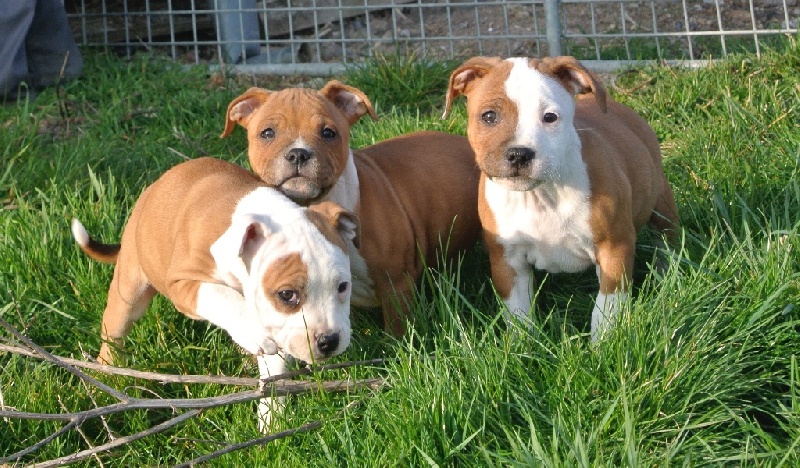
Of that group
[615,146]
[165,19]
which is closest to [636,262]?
[615,146]

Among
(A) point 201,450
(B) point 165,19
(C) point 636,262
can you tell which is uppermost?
(B) point 165,19

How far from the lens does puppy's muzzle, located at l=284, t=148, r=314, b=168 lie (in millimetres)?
4777

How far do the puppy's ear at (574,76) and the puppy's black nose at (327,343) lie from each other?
1.49 meters

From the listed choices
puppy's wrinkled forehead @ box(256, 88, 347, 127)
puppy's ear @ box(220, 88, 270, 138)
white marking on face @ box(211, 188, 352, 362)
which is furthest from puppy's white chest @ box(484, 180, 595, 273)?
puppy's ear @ box(220, 88, 270, 138)

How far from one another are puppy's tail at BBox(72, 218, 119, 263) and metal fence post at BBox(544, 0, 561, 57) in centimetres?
377

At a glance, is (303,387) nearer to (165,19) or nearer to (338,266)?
(338,266)

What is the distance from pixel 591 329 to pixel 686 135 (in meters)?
2.06

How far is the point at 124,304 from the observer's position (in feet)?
16.4

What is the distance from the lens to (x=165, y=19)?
913 cm

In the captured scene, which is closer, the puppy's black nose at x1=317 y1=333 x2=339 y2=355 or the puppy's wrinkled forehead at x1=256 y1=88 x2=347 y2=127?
the puppy's black nose at x1=317 y1=333 x2=339 y2=355

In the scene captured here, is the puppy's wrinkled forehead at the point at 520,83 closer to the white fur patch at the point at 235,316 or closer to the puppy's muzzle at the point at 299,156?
the puppy's muzzle at the point at 299,156

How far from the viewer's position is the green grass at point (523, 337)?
12.1 feet

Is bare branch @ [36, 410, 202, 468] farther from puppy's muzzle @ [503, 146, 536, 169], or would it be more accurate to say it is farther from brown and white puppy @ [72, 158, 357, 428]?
puppy's muzzle @ [503, 146, 536, 169]

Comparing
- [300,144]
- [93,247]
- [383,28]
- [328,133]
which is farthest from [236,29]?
[300,144]
